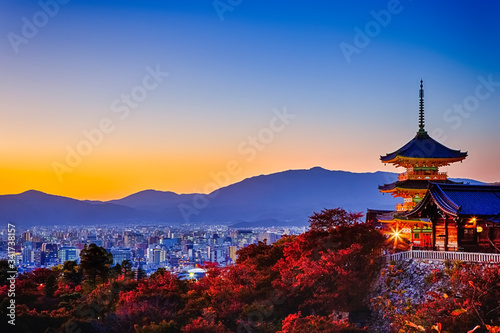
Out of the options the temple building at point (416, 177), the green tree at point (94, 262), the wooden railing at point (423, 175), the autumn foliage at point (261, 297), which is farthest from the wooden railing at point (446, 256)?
the green tree at point (94, 262)

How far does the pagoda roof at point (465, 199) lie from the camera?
80.1 feet

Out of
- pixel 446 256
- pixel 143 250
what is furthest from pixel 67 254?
pixel 446 256

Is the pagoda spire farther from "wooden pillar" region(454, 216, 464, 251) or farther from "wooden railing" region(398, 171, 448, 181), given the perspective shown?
"wooden pillar" region(454, 216, 464, 251)

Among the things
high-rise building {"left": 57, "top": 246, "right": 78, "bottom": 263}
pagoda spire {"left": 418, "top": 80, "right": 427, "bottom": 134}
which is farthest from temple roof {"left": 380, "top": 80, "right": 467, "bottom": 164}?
high-rise building {"left": 57, "top": 246, "right": 78, "bottom": 263}

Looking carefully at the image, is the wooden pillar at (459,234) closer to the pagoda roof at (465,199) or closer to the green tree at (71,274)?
the pagoda roof at (465,199)

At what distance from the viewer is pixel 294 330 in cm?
2206

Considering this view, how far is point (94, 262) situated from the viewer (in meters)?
34.5

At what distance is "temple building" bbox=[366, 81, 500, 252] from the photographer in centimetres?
2484

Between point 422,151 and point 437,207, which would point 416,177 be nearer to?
point 422,151

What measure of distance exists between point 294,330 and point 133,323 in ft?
23.4

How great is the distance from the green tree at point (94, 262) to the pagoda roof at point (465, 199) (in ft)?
59.0

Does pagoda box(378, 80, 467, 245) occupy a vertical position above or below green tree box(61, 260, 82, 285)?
above

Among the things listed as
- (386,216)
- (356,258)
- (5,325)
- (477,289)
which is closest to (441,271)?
(477,289)

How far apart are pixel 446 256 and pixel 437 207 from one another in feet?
10.5
